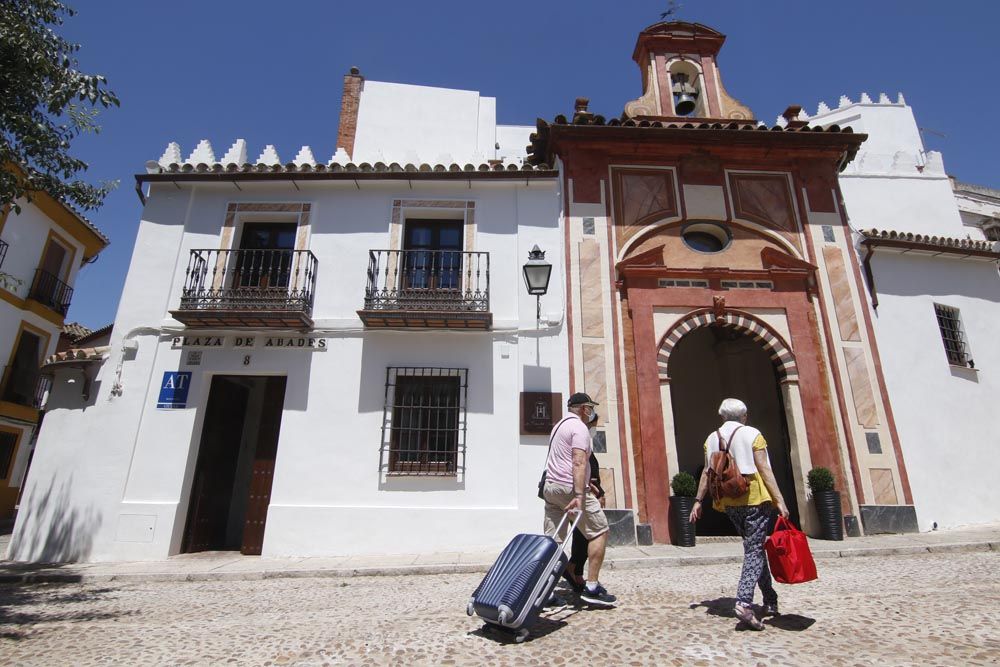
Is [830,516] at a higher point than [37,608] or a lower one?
higher

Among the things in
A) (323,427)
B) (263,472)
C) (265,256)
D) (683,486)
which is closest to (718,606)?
(683,486)

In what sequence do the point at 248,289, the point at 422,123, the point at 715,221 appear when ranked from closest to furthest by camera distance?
the point at 248,289 → the point at 715,221 → the point at 422,123

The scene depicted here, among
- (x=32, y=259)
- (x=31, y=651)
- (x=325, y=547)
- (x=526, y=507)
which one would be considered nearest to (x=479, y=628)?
(x=31, y=651)

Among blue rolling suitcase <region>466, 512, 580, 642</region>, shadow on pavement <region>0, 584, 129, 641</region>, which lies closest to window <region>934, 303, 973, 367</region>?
blue rolling suitcase <region>466, 512, 580, 642</region>

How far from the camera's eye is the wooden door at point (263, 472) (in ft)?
22.8

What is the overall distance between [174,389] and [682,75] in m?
10.8

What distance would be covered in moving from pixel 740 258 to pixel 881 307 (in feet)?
7.99

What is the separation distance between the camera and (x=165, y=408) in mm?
7266

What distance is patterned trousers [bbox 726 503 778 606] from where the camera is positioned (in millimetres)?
3221

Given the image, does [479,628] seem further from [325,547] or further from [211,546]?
[211,546]

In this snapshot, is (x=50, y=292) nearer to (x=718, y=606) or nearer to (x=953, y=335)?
(x=718, y=606)

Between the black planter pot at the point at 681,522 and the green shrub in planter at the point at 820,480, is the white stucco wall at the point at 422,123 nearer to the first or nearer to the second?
the black planter pot at the point at 681,522

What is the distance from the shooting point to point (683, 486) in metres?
6.82

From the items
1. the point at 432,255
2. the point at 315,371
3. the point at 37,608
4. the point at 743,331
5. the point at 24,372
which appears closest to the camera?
the point at 37,608
